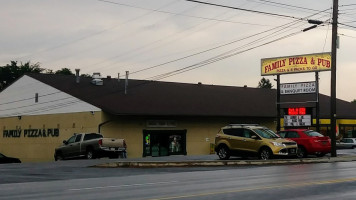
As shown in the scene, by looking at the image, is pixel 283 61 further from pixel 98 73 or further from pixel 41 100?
pixel 41 100

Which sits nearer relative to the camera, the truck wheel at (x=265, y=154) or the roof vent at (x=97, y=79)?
the truck wheel at (x=265, y=154)

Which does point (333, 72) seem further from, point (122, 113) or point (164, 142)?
point (164, 142)

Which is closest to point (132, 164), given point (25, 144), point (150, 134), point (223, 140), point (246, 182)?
point (223, 140)

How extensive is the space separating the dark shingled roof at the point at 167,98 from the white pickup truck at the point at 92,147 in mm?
5514

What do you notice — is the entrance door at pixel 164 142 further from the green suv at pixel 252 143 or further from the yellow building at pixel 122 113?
the green suv at pixel 252 143

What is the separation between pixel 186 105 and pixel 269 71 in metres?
7.58

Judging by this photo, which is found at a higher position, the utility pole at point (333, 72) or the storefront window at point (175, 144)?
the utility pole at point (333, 72)

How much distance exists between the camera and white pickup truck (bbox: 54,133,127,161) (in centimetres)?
3452

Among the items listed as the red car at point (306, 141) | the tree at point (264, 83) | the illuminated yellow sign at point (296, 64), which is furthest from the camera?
the tree at point (264, 83)

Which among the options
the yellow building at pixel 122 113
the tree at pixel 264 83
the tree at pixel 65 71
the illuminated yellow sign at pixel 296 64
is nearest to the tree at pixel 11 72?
the tree at pixel 65 71

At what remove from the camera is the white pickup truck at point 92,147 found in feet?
113

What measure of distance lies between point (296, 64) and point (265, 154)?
632 inches

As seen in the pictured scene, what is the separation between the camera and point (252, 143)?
29.2 meters

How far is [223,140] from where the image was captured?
99.9 feet
